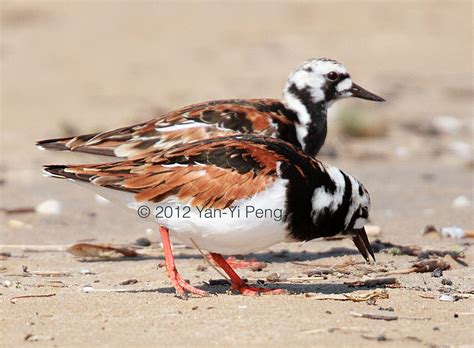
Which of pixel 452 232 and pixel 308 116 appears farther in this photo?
pixel 308 116

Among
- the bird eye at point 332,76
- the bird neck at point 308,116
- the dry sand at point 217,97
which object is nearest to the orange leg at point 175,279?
the dry sand at point 217,97

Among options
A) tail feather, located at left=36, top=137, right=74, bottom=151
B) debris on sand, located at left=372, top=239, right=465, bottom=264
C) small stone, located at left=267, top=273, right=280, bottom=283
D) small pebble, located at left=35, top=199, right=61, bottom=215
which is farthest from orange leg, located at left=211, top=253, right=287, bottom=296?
small pebble, located at left=35, top=199, right=61, bottom=215

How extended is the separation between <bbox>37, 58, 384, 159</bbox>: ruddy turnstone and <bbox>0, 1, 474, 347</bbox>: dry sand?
744 millimetres

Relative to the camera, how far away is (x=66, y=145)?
7188 millimetres

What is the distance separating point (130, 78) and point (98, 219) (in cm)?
733

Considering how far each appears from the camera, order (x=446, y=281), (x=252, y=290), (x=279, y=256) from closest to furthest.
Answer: (x=252, y=290), (x=446, y=281), (x=279, y=256)

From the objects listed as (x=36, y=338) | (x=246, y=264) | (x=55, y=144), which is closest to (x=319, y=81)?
(x=246, y=264)

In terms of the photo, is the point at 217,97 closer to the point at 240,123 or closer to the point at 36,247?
the point at 240,123

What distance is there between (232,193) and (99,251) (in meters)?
1.86

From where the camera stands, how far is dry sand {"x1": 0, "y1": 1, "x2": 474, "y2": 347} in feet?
15.9

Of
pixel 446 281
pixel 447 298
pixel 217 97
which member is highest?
pixel 447 298

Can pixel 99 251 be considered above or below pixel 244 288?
below

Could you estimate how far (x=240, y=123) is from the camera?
7145 mm

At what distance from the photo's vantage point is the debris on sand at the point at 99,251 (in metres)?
6.73
